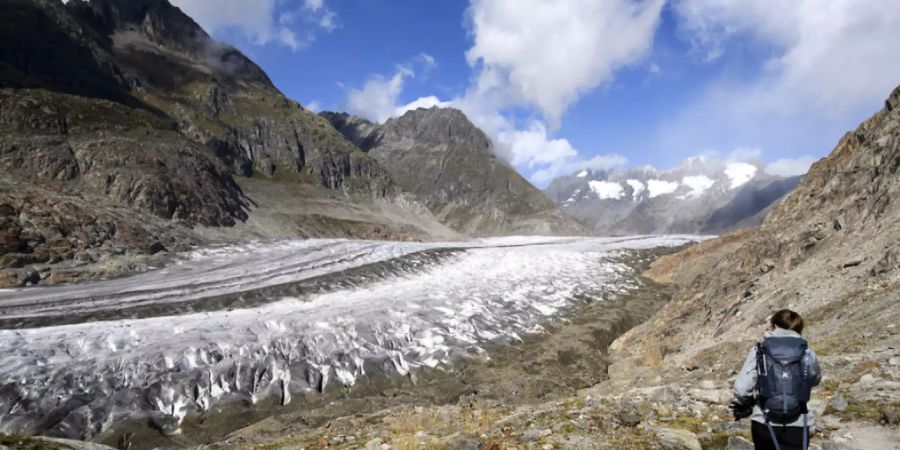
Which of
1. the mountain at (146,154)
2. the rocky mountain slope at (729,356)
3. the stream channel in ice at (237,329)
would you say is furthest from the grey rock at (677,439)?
the mountain at (146,154)

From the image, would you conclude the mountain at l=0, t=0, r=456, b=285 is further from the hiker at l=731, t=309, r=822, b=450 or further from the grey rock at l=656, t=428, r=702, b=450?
the hiker at l=731, t=309, r=822, b=450

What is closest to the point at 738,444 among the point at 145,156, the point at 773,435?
the point at 773,435

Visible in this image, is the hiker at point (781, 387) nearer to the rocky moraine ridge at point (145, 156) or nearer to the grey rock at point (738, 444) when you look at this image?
the grey rock at point (738, 444)

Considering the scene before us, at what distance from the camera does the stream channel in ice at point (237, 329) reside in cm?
1897

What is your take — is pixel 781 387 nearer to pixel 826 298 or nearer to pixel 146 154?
pixel 826 298

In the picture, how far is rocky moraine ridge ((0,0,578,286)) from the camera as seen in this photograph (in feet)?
165

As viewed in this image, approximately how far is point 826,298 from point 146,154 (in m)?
94.4

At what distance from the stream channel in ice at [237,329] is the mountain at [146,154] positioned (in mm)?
10662

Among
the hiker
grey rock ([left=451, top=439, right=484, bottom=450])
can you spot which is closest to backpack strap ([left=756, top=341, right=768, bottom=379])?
the hiker

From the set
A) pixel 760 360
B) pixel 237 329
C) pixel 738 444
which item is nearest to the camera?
pixel 760 360

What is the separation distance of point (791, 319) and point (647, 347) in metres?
19.7

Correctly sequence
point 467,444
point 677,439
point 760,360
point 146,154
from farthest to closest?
point 146,154 < point 467,444 < point 677,439 < point 760,360

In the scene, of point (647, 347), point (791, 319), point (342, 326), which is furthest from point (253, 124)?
point (791, 319)

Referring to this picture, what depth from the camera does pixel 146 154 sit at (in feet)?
275
